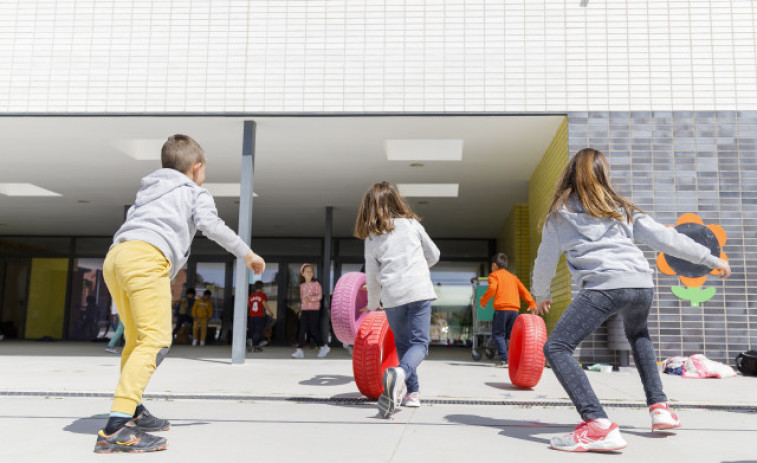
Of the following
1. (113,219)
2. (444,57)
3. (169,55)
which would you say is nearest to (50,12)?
(169,55)

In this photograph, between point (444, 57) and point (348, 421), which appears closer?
point (348, 421)

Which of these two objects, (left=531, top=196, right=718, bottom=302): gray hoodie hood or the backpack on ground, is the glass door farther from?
(left=531, top=196, right=718, bottom=302): gray hoodie hood

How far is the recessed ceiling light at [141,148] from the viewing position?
32.2ft

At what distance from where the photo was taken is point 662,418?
3338 mm

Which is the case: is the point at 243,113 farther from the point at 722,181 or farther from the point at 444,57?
the point at 722,181

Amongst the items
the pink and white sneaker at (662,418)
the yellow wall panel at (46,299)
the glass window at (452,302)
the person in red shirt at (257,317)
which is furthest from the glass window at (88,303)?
the pink and white sneaker at (662,418)

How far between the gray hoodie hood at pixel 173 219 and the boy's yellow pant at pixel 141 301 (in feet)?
0.19

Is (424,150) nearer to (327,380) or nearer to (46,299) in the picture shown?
(327,380)

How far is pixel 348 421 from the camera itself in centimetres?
388

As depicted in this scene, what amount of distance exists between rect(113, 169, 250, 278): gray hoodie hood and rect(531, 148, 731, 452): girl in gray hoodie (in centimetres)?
166

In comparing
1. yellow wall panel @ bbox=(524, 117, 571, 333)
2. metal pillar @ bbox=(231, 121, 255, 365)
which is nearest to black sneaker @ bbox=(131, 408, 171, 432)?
metal pillar @ bbox=(231, 121, 255, 365)

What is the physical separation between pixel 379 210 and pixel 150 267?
1714 millimetres

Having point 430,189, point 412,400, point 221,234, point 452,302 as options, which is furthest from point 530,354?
point 452,302

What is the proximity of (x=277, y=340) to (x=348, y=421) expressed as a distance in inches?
576
